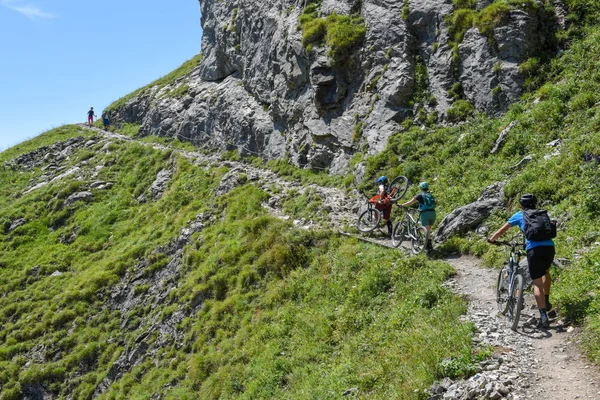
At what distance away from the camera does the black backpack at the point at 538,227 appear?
30.1ft

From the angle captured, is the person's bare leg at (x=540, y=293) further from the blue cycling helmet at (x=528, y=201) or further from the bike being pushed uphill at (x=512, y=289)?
the blue cycling helmet at (x=528, y=201)

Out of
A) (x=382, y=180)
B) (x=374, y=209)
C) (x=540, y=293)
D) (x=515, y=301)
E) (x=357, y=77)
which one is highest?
(x=357, y=77)

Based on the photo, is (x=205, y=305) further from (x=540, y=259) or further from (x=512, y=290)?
(x=540, y=259)

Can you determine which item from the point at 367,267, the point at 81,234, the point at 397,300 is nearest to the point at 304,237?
the point at 367,267

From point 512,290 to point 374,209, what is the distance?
928 cm

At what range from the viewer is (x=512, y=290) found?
9680 mm

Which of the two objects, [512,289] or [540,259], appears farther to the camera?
[512,289]

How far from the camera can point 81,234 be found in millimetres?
33125

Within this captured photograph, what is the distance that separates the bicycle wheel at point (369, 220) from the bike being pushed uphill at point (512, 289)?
7.93 m

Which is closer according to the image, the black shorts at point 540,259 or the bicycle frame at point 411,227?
the black shorts at point 540,259

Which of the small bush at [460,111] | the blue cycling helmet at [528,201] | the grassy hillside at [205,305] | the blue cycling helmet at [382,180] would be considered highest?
the small bush at [460,111]

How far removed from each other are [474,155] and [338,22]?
14426 mm

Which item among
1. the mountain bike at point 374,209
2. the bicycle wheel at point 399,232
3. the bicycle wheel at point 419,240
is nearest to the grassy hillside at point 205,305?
the bicycle wheel at point 419,240

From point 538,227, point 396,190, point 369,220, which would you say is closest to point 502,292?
point 538,227
